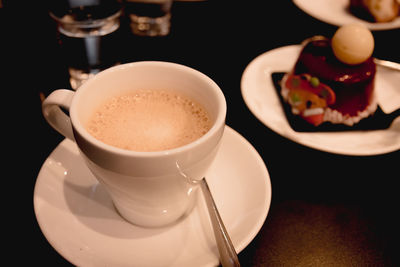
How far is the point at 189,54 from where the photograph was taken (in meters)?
1.27

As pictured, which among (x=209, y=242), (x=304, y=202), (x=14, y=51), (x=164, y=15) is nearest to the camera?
(x=209, y=242)

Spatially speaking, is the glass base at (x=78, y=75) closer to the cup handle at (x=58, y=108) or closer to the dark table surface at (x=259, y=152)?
the dark table surface at (x=259, y=152)

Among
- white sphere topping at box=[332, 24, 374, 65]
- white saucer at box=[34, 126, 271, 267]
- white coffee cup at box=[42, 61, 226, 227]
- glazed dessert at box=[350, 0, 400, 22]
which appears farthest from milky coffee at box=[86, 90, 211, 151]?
glazed dessert at box=[350, 0, 400, 22]

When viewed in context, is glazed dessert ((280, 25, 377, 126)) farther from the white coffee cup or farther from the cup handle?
the cup handle

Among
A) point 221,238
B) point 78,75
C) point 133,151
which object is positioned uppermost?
point 133,151

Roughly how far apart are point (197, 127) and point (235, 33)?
0.86m

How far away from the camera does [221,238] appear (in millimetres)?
582

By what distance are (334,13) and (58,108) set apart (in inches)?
55.7

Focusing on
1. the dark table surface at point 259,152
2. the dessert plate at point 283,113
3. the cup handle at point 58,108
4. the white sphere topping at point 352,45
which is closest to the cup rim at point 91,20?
the dark table surface at point 259,152

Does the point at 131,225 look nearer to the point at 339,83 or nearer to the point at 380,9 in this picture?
the point at 339,83

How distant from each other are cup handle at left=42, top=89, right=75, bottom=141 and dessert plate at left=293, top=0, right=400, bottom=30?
4.00 feet

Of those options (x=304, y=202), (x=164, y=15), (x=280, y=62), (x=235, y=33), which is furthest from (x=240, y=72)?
(x=304, y=202)

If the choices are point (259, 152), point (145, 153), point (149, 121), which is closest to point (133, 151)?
point (145, 153)

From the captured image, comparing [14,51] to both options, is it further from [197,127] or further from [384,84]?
[384,84]
